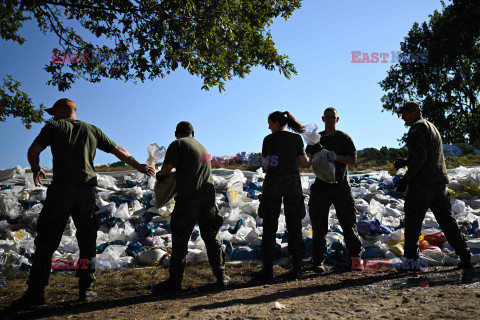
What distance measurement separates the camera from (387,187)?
8.44m

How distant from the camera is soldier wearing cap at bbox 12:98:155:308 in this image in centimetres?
358

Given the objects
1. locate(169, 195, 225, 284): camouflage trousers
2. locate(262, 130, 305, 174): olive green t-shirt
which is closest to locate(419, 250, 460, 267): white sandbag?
locate(262, 130, 305, 174): olive green t-shirt

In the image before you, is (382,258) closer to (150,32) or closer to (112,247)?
(112,247)

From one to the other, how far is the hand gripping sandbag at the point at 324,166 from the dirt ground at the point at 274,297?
1085 millimetres

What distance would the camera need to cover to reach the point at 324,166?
4.33 m

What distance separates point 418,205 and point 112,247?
12.1ft

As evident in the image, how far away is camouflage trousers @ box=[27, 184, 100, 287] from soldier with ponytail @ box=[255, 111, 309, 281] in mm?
1721

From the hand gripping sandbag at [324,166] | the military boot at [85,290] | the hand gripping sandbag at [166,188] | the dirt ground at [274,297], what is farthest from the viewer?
the hand gripping sandbag at [324,166]

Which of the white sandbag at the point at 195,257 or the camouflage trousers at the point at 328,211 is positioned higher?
the camouflage trousers at the point at 328,211

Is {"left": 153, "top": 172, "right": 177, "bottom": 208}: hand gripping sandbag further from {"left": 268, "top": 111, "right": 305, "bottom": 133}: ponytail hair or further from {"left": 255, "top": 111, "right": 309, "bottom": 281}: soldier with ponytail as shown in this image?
{"left": 268, "top": 111, "right": 305, "bottom": 133}: ponytail hair

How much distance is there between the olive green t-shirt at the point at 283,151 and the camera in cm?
408

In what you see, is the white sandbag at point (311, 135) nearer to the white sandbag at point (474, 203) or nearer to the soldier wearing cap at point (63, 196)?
the soldier wearing cap at point (63, 196)

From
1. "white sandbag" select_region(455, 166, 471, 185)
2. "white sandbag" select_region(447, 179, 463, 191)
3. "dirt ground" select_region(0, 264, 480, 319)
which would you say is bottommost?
"dirt ground" select_region(0, 264, 480, 319)

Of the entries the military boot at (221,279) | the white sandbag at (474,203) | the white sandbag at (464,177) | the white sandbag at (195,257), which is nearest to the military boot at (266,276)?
the military boot at (221,279)
